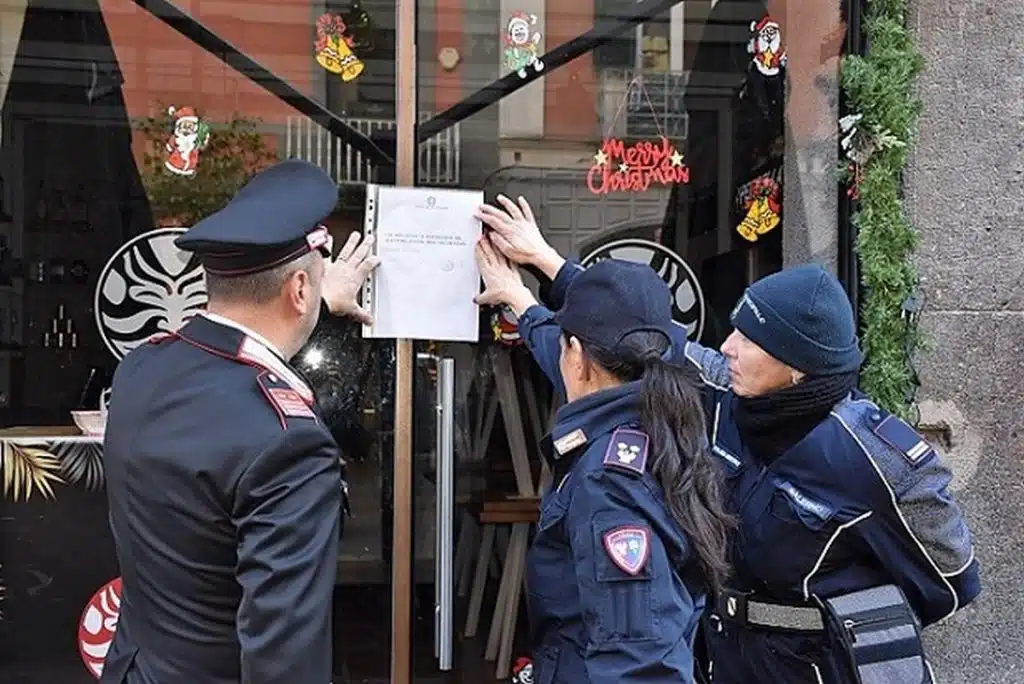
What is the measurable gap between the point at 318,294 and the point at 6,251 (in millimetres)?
2190

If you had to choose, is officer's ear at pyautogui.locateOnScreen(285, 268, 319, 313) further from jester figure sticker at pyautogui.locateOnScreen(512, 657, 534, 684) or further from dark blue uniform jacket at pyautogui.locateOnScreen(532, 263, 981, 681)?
jester figure sticker at pyautogui.locateOnScreen(512, 657, 534, 684)

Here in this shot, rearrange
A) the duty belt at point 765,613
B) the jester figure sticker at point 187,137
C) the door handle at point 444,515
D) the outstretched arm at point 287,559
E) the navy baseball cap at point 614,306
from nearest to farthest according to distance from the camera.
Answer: the outstretched arm at point 287,559, the navy baseball cap at point 614,306, the duty belt at point 765,613, the door handle at point 444,515, the jester figure sticker at point 187,137

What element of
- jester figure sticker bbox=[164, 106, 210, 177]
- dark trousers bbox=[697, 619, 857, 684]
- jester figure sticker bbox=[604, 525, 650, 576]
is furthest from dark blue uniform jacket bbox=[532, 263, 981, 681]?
jester figure sticker bbox=[164, 106, 210, 177]

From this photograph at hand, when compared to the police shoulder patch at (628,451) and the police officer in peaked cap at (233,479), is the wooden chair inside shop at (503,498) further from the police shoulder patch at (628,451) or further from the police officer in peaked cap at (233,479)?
the police officer in peaked cap at (233,479)

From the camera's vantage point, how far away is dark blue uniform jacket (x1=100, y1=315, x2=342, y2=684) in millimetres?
1614

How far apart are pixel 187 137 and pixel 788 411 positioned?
2514mm

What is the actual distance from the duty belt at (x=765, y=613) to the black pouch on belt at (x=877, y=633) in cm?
5

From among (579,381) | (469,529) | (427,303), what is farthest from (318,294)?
(469,529)

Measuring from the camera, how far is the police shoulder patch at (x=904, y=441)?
2219mm

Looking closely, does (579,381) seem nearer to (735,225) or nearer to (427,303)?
(427,303)

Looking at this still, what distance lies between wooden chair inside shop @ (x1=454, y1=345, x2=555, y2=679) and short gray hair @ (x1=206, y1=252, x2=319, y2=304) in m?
1.73

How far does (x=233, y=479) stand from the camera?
1.64 metres

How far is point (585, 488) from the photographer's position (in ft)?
6.34

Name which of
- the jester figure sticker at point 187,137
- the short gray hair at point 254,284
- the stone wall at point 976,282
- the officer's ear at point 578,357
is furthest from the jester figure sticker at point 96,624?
the stone wall at point 976,282
